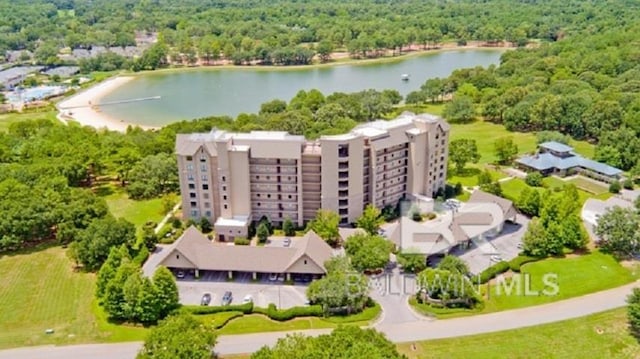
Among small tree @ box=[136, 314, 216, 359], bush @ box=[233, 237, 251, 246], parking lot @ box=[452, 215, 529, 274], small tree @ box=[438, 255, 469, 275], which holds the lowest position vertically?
parking lot @ box=[452, 215, 529, 274]

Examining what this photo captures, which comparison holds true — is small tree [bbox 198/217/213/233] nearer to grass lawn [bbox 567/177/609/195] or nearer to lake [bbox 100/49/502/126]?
grass lawn [bbox 567/177/609/195]

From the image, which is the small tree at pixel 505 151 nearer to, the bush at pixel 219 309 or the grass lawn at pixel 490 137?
the grass lawn at pixel 490 137

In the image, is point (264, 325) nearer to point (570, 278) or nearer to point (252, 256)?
point (252, 256)

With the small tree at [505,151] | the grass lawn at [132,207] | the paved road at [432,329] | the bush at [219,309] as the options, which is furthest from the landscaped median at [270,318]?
the small tree at [505,151]

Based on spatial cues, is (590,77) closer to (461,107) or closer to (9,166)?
(461,107)

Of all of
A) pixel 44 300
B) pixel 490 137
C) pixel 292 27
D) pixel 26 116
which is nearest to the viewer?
pixel 44 300

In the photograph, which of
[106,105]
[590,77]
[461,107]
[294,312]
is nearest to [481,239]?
[294,312]

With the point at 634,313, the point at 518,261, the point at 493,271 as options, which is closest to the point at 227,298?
the point at 493,271

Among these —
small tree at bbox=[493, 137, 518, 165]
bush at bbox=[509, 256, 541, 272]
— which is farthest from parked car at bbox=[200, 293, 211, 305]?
small tree at bbox=[493, 137, 518, 165]
